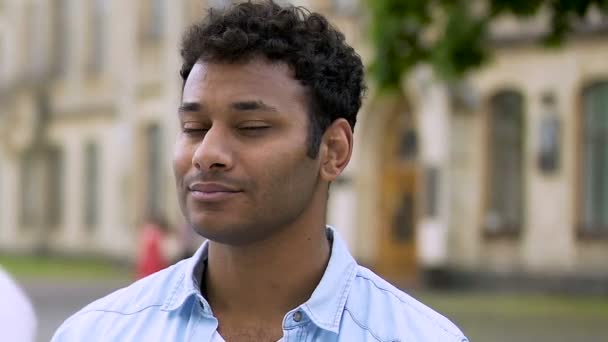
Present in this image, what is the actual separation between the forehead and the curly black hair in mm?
14

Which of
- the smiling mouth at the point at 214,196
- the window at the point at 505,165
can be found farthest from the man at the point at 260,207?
the window at the point at 505,165

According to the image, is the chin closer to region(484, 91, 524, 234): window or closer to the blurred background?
the blurred background

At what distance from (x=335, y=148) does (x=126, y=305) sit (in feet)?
1.64

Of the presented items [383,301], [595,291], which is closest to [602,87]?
[595,291]

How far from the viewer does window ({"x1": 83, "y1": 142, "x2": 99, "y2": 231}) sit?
1666 inches

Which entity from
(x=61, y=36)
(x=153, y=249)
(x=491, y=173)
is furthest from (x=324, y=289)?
(x=61, y=36)

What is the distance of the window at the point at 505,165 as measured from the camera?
25781 mm

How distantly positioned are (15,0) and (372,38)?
37.3 metres

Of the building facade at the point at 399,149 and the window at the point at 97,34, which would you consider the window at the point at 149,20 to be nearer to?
the building facade at the point at 399,149

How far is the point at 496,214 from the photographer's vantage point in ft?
85.6

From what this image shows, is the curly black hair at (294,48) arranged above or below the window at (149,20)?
below

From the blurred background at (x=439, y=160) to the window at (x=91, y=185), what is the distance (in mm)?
75

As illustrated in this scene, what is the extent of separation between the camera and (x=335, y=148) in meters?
2.79

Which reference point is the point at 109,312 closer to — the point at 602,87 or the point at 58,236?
the point at 602,87
